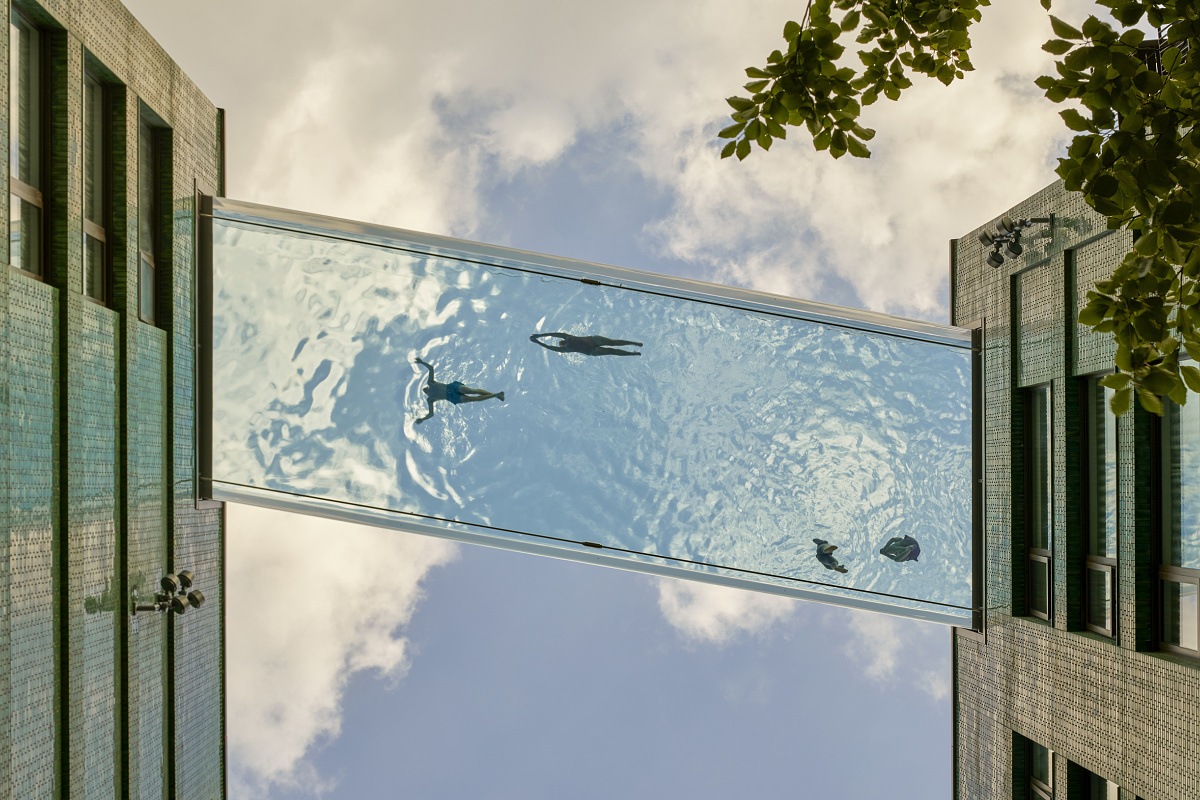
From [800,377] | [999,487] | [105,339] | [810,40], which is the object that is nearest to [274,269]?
[105,339]

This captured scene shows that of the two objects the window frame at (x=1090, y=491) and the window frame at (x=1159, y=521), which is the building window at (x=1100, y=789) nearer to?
the window frame at (x=1090, y=491)

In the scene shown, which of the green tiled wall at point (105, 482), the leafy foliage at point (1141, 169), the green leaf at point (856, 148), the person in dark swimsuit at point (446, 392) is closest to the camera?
the leafy foliage at point (1141, 169)

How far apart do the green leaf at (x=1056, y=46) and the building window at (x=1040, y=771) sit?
901 cm

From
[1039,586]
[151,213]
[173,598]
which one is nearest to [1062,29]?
[1039,586]

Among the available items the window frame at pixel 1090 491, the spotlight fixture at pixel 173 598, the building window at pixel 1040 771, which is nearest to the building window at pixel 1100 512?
the window frame at pixel 1090 491

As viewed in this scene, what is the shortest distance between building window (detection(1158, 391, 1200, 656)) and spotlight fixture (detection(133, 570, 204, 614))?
10516 mm

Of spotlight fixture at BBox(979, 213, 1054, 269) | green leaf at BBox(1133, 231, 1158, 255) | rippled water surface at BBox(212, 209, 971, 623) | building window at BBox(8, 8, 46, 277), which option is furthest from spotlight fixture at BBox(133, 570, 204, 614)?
spotlight fixture at BBox(979, 213, 1054, 269)

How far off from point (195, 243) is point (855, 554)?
1015 cm

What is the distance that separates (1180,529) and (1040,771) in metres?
3.87

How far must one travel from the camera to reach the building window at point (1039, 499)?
29.1 feet

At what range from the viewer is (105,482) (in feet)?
23.9

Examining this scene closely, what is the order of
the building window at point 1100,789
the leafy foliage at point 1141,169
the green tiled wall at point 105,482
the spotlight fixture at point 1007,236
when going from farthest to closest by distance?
the spotlight fixture at point 1007,236
the building window at point 1100,789
the green tiled wall at point 105,482
the leafy foliage at point 1141,169

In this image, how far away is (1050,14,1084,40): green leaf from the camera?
245 cm

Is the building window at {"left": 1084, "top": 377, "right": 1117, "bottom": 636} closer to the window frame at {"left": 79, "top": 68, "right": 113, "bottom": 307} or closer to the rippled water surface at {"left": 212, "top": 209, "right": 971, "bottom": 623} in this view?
the rippled water surface at {"left": 212, "top": 209, "right": 971, "bottom": 623}
